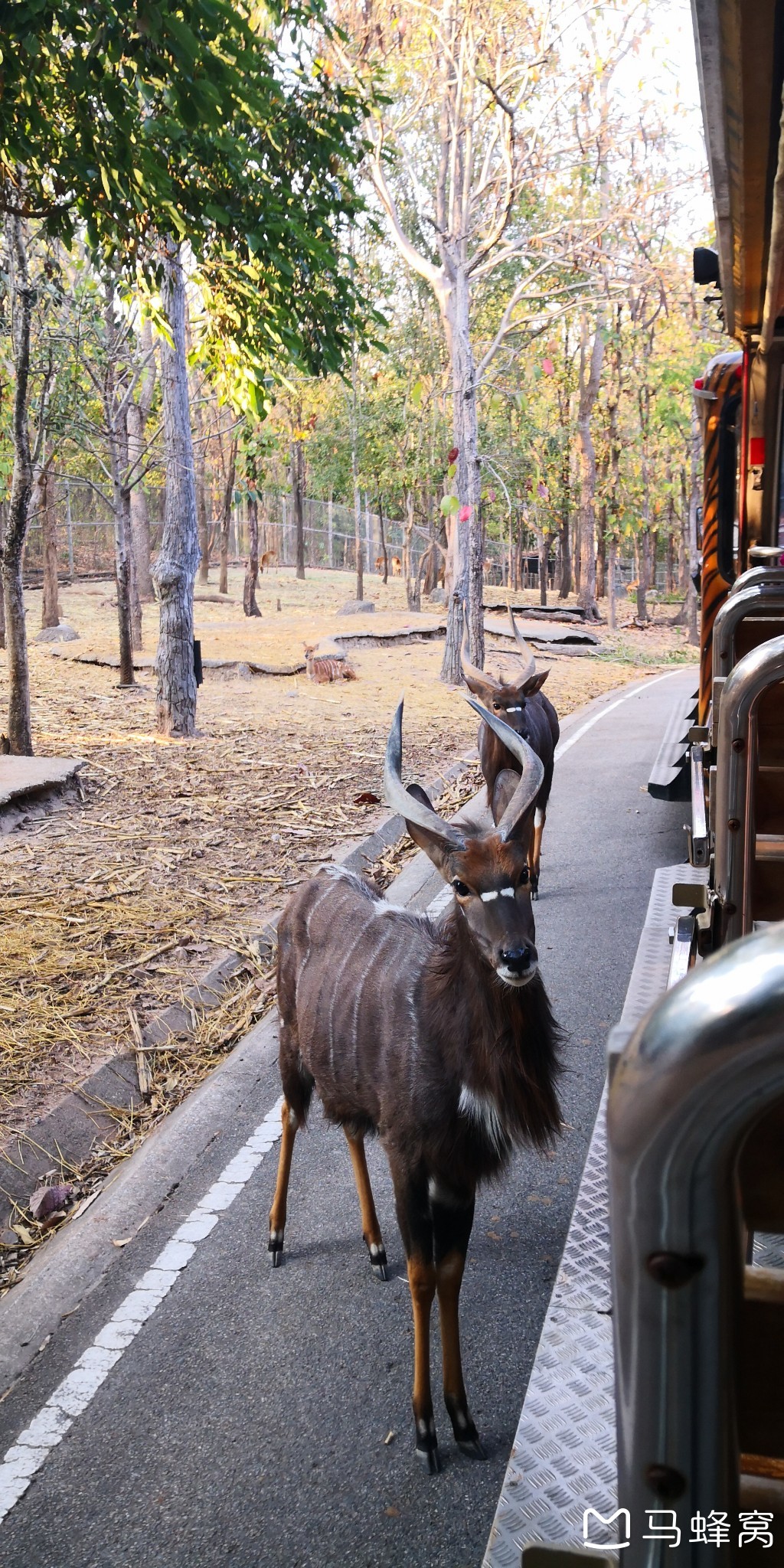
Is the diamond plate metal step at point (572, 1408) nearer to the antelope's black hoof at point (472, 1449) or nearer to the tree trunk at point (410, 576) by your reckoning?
the antelope's black hoof at point (472, 1449)

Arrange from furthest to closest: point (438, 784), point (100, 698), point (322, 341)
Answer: point (100, 698) < point (438, 784) < point (322, 341)

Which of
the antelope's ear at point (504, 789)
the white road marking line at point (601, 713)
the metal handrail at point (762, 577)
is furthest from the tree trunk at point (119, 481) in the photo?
the metal handrail at point (762, 577)

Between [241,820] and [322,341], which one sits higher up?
[322,341]

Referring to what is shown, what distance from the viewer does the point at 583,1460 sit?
7.82 feet

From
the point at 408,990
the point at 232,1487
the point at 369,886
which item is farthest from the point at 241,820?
the point at 232,1487

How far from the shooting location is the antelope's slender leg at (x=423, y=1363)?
2904 millimetres

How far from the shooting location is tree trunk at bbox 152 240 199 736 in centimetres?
1181

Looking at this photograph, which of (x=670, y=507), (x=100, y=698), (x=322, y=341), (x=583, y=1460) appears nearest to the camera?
(x=583, y=1460)

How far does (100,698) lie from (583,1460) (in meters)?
13.5

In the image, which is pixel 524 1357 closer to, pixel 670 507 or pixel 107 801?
pixel 107 801

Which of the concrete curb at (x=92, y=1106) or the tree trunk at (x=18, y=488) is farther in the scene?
the tree trunk at (x=18, y=488)

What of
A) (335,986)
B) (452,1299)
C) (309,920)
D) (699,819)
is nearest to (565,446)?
(699,819)

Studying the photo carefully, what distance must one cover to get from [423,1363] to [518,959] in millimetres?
1039

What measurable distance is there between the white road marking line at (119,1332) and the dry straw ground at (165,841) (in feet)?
1.77
